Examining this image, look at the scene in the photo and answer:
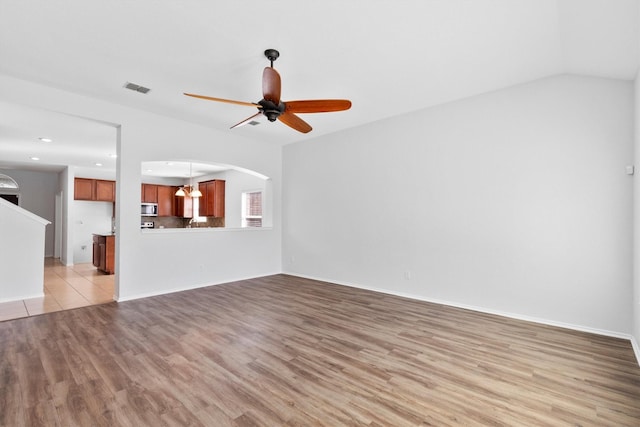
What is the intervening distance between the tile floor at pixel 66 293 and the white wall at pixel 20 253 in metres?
0.19

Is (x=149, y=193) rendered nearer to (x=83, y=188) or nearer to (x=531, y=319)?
(x=83, y=188)

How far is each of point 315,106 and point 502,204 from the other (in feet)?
8.63

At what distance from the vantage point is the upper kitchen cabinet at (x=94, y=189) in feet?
27.6

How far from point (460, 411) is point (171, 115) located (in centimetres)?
505

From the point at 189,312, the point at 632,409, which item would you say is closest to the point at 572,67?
the point at 632,409

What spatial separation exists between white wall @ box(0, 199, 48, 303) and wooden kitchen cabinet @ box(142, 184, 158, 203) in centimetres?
486

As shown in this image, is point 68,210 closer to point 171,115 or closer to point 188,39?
point 171,115

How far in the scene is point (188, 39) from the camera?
107 inches

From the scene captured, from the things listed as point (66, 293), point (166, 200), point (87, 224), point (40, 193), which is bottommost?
point (66, 293)

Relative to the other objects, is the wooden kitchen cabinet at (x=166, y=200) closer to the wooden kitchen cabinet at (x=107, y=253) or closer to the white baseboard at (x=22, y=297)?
the wooden kitchen cabinet at (x=107, y=253)

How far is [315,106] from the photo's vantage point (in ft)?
9.30

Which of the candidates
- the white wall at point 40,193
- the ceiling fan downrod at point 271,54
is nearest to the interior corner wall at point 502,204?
the ceiling fan downrod at point 271,54

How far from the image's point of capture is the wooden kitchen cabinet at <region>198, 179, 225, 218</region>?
884cm

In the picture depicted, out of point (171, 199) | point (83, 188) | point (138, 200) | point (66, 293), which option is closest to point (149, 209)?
point (171, 199)
